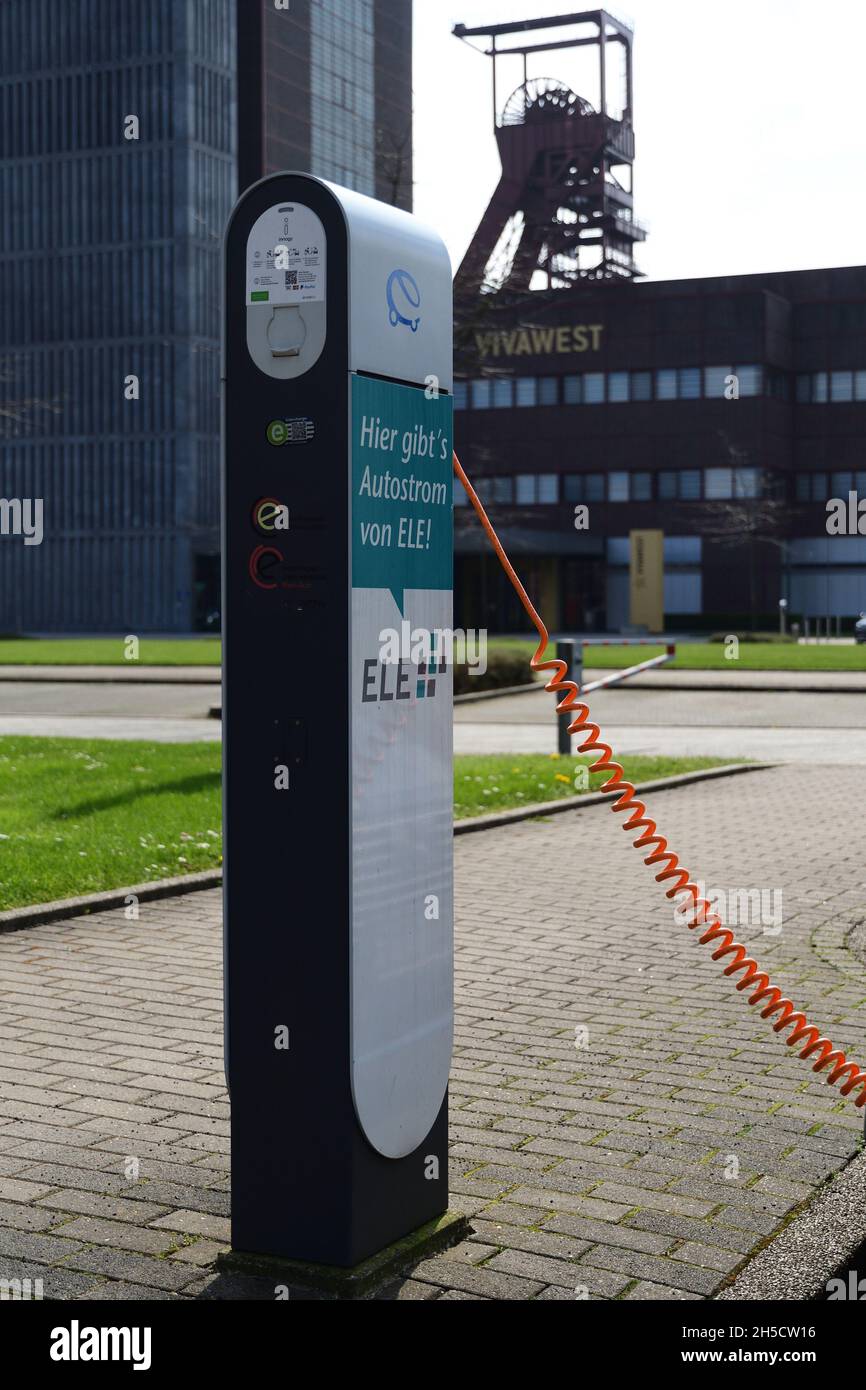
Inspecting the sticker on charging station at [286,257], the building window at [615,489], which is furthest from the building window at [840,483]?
the sticker on charging station at [286,257]

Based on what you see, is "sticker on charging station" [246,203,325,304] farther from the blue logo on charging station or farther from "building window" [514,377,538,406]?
"building window" [514,377,538,406]

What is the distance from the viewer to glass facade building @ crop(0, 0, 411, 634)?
64250 millimetres

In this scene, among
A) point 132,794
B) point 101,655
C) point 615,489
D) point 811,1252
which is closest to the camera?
point 811,1252

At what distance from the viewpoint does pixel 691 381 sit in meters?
64.2

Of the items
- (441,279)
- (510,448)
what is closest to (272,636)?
(441,279)

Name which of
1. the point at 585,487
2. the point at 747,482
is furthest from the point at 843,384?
the point at 585,487

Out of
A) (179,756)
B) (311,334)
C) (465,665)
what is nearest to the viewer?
(311,334)

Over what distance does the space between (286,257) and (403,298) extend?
0.97ft

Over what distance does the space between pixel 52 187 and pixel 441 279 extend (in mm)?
68973

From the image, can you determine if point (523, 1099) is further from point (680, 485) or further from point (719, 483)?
point (680, 485)

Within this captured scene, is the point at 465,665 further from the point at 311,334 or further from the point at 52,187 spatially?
the point at 52,187

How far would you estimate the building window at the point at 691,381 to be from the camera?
211ft

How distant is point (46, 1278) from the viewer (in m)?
3.78

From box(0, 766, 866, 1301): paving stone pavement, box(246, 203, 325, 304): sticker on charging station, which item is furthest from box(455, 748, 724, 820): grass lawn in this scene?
box(246, 203, 325, 304): sticker on charging station
